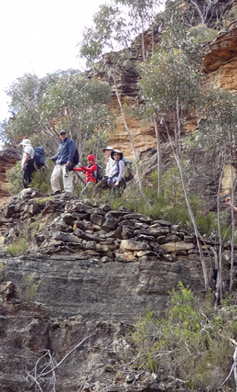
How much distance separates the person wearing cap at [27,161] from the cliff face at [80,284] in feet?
3.72

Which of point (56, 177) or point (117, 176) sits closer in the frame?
point (117, 176)

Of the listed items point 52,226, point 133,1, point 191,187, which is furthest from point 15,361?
point 133,1

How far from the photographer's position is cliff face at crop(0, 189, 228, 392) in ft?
28.5

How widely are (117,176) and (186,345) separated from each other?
5.76 m

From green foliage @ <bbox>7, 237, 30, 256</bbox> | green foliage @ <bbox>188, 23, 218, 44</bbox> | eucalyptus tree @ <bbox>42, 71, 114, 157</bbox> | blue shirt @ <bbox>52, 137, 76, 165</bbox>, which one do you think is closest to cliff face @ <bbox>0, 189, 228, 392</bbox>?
green foliage @ <bbox>7, 237, 30, 256</bbox>

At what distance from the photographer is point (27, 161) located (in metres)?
15.0

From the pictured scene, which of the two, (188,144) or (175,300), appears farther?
(188,144)

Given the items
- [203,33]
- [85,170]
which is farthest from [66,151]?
[203,33]

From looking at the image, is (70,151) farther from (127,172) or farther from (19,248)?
(19,248)

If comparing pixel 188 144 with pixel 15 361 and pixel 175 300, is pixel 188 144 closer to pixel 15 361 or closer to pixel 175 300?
pixel 175 300

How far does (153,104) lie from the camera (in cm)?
1292

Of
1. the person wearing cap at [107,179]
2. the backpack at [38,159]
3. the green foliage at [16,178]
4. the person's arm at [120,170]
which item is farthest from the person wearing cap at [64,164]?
the green foliage at [16,178]

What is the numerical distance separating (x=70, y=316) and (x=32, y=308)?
0.69 m

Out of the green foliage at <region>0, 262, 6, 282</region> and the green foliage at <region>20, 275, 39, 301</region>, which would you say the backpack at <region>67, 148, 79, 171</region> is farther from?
the green foliage at <region>20, 275, 39, 301</region>
